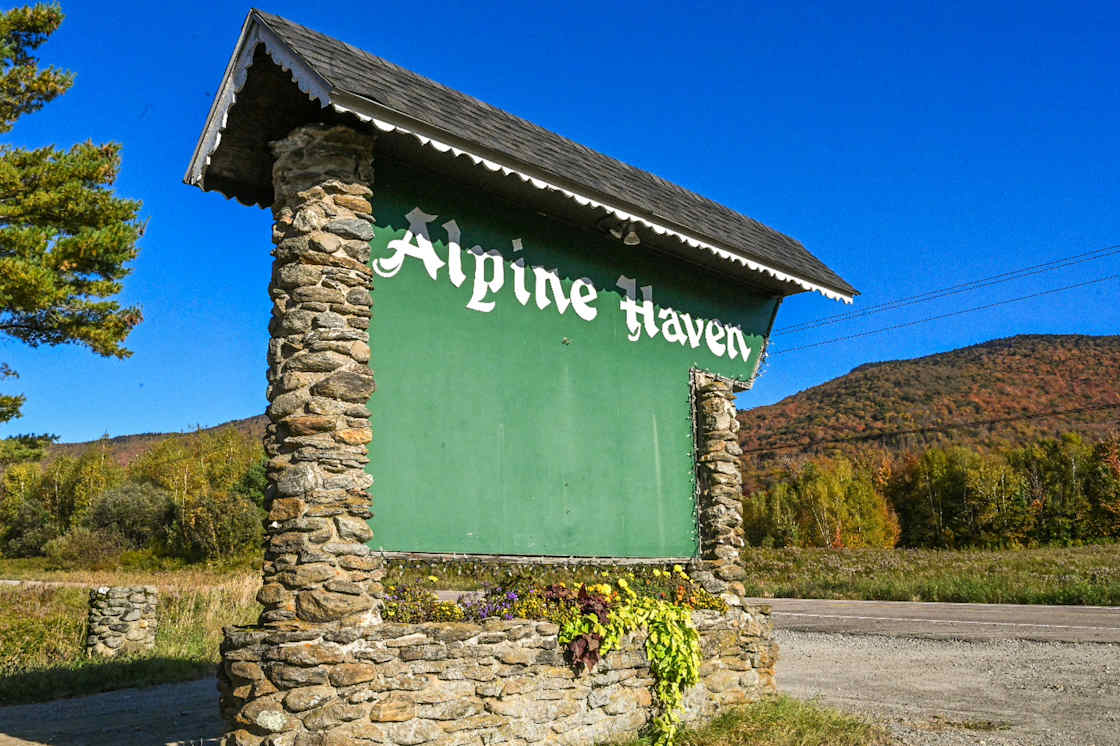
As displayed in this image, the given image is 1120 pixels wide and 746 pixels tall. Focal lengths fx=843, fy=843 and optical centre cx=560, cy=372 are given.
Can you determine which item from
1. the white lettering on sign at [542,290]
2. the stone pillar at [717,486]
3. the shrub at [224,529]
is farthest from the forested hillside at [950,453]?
the stone pillar at [717,486]

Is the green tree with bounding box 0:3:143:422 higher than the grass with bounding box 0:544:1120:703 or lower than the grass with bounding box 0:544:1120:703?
higher

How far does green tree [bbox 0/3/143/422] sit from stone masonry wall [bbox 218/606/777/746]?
15742 mm

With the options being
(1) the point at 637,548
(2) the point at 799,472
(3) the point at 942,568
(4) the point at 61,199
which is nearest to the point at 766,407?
(2) the point at 799,472

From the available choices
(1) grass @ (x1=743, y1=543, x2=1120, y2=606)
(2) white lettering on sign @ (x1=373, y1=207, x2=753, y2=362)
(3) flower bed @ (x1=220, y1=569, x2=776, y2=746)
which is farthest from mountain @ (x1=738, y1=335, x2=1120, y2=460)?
(3) flower bed @ (x1=220, y1=569, x2=776, y2=746)

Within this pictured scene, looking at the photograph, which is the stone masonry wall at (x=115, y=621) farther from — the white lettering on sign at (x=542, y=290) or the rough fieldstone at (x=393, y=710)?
the rough fieldstone at (x=393, y=710)

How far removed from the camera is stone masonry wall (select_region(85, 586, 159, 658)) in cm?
1474

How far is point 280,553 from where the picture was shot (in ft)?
19.1

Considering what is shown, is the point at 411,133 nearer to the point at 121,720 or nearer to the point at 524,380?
the point at 524,380

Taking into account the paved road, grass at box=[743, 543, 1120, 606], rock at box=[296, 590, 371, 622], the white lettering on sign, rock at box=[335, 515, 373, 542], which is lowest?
the paved road

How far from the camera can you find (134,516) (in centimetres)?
4656

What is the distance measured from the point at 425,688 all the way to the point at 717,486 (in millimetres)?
4200

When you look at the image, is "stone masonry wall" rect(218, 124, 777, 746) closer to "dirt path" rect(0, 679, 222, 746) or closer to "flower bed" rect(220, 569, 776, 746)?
"flower bed" rect(220, 569, 776, 746)

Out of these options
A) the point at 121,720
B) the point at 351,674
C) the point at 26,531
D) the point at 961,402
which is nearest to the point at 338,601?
the point at 351,674

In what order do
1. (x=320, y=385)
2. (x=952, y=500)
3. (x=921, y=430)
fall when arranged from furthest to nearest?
(x=921, y=430) < (x=952, y=500) < (x=320, y=385)
